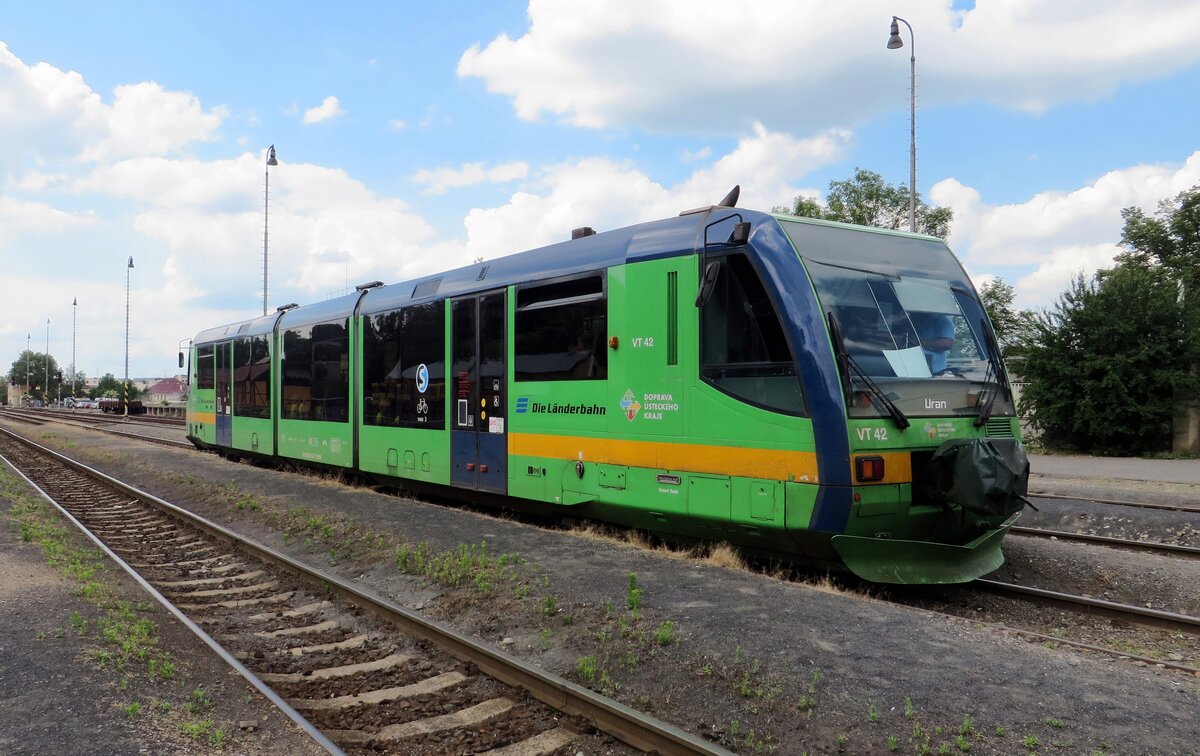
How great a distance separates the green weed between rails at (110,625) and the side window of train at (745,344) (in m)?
4.66

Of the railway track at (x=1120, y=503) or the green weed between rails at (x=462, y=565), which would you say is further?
the railway track at (x=1120, y=503)

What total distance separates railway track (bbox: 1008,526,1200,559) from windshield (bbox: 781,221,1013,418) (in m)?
3.17

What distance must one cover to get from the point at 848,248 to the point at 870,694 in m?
4.18

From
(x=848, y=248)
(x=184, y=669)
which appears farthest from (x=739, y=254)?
(x=184, y=669)

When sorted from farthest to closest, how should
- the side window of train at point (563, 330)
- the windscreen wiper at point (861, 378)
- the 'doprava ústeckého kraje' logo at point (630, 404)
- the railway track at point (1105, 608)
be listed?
the side window of train at point (563, 330), the 'doprava ústeckého kraje' logo at point (630, 404), the windscreen wiper at point (861, 378), the railway track at point (1105, 608)

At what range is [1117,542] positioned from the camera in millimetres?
9469

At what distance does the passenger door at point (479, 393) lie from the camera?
33.1 feet

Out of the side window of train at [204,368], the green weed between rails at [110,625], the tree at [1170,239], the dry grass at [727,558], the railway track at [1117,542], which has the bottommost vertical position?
the green weed between rails at [110,625]

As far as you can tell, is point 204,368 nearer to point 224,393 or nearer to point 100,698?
point 224,393

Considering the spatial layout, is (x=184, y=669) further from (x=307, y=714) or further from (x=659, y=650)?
(x=659, y=650)

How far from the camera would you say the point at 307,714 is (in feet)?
16.0

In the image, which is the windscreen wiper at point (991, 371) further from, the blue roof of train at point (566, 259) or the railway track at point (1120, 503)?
the railway track at point (1120, 503)

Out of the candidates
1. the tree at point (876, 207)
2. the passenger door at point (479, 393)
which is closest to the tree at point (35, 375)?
the tree at point (876, 207)

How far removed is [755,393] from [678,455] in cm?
106
